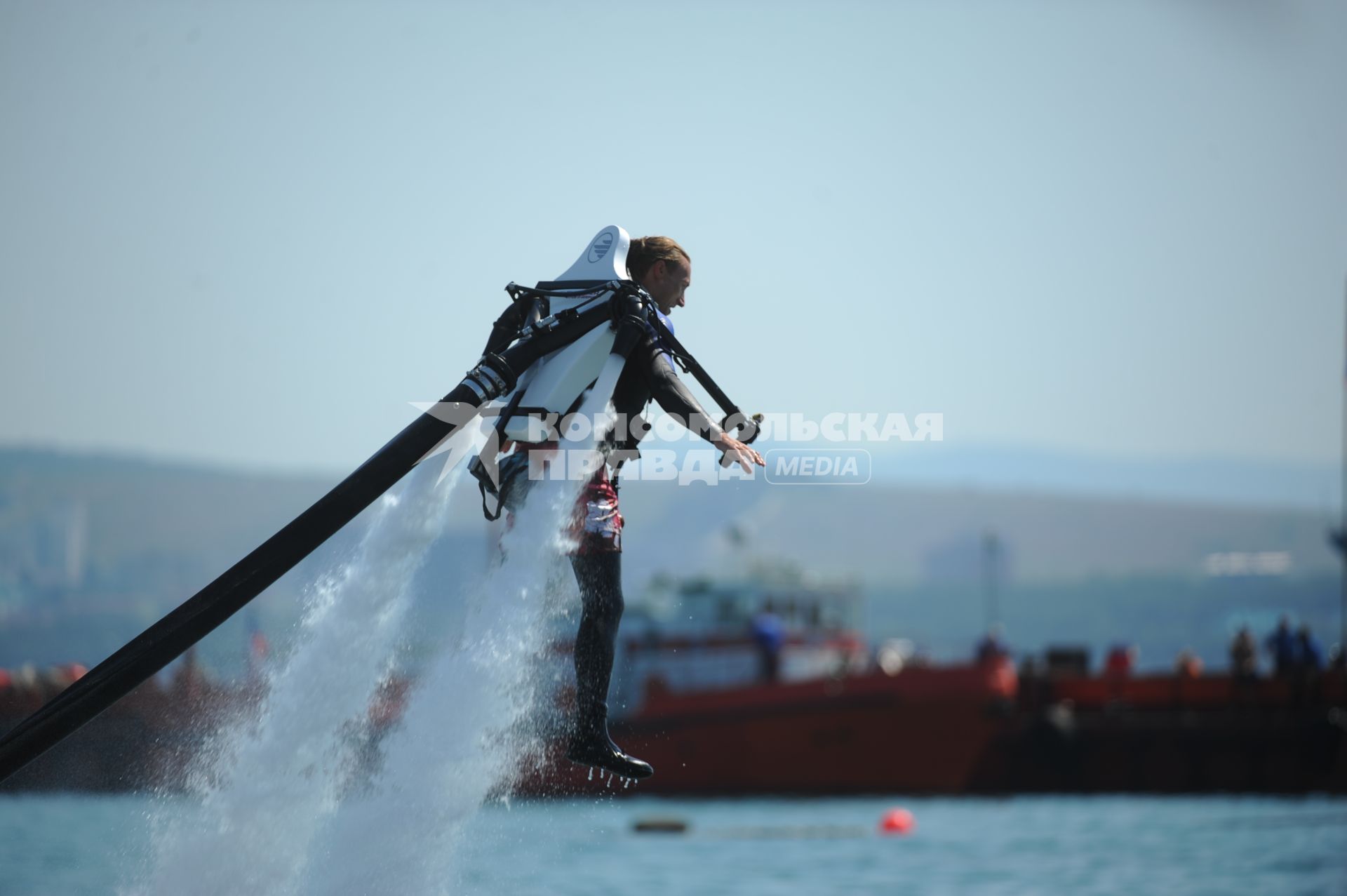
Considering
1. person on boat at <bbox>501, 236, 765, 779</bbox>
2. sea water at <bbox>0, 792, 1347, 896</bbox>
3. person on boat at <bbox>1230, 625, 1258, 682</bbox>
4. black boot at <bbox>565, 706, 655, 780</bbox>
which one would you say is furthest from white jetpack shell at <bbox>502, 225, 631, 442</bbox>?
person on boat at <bbox>1230, 625, 1258, 682</bbox>

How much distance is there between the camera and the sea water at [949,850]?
30.3 meters

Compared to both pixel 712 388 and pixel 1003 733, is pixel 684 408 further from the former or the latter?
pixel 1003 733

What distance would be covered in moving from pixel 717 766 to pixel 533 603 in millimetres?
36892

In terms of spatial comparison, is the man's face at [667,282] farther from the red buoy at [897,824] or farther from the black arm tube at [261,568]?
the red buoy at [897,824]

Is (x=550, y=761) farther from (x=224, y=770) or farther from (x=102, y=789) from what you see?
(x=102, y=789)

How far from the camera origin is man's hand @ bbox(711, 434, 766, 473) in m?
8.20

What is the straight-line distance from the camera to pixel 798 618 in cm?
Answer: 5053

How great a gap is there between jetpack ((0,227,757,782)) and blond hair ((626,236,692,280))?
73 millimetres

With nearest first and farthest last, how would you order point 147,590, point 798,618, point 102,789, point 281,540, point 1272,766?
1. point 281,540
2. point 102,789
3. point 1272,766
4. point 798,618
5. point 147,590

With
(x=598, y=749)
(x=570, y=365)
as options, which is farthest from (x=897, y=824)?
(x=570, y=365)

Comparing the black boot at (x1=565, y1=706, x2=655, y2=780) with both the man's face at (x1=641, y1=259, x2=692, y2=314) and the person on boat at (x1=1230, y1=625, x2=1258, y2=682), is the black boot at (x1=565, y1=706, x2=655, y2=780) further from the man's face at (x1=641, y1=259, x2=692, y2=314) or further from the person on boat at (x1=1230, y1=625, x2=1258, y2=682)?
the person on boat at (x1=1230, y1=625, x2=1258, y2=682)

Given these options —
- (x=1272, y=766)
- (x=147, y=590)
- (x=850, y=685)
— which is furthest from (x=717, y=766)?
(x=147, y=590)

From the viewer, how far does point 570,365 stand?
8.66 m

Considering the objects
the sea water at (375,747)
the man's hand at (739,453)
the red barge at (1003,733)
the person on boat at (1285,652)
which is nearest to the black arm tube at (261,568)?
the sea water at (375,747)
